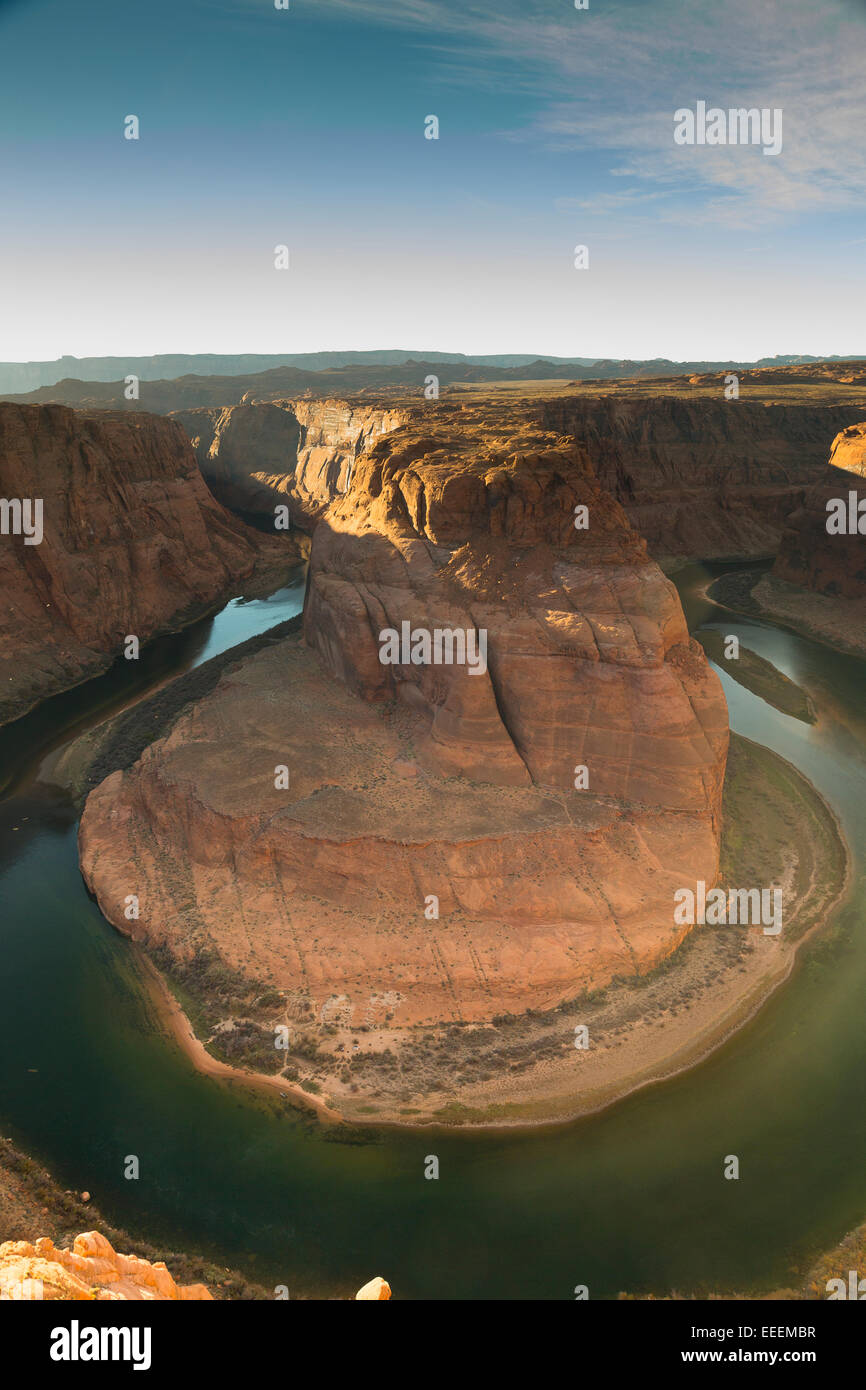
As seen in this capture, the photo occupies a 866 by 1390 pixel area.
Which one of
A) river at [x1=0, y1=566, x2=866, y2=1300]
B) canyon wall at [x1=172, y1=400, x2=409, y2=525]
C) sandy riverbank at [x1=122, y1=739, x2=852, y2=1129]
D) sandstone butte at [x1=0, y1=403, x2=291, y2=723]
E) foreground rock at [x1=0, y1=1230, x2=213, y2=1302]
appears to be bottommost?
river at [x1=0, y1=566, x2=866, y2=1300]

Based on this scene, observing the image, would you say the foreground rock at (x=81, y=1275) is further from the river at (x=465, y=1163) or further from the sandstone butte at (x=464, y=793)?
the sandstone butte at (x=464, y=793)

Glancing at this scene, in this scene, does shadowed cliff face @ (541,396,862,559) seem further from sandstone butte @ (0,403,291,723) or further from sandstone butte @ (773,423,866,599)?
sandstone butte @ (0,403,291,723)

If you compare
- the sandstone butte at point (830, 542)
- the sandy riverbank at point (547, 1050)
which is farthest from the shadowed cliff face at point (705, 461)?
the sandy riverbank at point (547, 1050)

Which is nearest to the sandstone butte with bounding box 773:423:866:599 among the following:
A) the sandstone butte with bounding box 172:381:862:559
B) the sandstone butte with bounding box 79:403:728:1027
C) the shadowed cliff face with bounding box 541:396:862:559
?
the sandstone butte with bounding box 172:381:862:559

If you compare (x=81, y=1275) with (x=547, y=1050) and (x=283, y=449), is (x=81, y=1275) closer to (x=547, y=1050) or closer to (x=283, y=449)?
(x=547, y=1050)

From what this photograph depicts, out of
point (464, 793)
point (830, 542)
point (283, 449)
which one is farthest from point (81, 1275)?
point (283, 449)

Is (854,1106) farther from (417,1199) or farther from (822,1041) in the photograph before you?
(417,1199)
